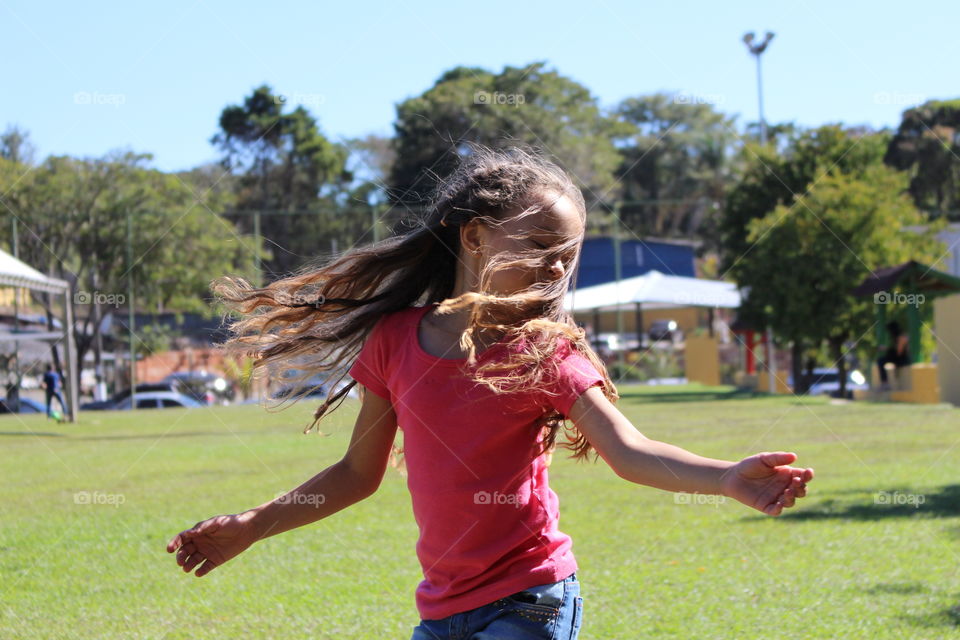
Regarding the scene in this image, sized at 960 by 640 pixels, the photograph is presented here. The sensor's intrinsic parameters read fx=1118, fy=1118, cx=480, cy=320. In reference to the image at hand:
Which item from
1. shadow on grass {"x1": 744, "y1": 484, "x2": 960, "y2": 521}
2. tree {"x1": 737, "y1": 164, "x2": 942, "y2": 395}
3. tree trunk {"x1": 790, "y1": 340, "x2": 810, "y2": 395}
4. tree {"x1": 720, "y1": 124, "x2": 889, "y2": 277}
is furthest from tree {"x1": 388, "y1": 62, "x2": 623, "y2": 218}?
shadow on grass {"x1": 744, "y1": 484, "x2": 960, "y2": 521}

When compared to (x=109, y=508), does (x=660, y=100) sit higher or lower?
higher

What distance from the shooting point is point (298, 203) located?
5959cm

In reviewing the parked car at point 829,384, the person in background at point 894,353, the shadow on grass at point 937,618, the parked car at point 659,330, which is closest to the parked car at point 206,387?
the parked car at point 829,384

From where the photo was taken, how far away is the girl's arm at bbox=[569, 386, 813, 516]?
1.93m

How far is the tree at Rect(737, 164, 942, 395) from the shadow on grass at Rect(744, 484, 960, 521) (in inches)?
781

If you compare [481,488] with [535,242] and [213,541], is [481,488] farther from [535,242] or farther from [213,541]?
[213,541]

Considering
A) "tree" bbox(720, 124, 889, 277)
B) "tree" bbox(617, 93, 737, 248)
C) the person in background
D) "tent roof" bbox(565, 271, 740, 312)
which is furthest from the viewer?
"tree" bbox(617, 93, 737, 248)

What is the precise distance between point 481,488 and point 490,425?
0.14 meters

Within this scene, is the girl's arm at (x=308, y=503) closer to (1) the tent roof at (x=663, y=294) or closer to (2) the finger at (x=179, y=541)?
(2) the finger at (x=179, y=541)

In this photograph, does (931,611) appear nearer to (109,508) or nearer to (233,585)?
(233,585)

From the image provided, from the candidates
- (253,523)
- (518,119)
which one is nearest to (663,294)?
(518,119)

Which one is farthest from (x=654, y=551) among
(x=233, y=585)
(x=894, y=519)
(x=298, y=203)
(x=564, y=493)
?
(x=298, y=203)

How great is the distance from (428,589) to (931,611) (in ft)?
12.1

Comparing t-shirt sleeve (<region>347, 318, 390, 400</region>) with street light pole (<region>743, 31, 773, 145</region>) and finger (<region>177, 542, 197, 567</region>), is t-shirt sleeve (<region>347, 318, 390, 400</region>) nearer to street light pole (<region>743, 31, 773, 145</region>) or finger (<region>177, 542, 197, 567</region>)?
finger (<region>177, 542, 197, 567</region>)
